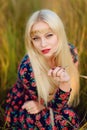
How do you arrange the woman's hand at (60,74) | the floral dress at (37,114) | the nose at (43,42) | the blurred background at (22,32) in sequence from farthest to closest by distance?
the blurred background at (22,32), the floral dress at (37,114), the nose at (43,42), the woman's hand at (60,74)

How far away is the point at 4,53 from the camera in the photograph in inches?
130

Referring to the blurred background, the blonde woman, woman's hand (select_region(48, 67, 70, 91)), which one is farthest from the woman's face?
the blurred background

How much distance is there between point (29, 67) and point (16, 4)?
1.40 m

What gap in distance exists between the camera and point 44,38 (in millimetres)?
2277

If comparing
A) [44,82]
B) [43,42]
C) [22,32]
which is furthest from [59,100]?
[22,32]

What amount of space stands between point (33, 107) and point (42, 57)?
26 centimetres

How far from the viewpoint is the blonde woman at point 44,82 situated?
2.29m

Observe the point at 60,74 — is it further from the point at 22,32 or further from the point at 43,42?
the point at 22,32

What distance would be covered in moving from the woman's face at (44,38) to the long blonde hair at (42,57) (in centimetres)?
2

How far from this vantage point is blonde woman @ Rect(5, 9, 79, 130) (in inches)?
90.3

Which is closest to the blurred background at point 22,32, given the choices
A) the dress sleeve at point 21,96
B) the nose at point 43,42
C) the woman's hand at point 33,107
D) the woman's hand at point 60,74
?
the dress sleeve at point 21,96

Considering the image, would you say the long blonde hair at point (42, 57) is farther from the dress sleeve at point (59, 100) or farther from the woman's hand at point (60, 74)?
the woman's hand at point (60, 74)

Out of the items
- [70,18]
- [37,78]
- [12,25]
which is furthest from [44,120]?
[12,25]

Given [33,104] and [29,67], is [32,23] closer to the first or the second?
[29,67]
